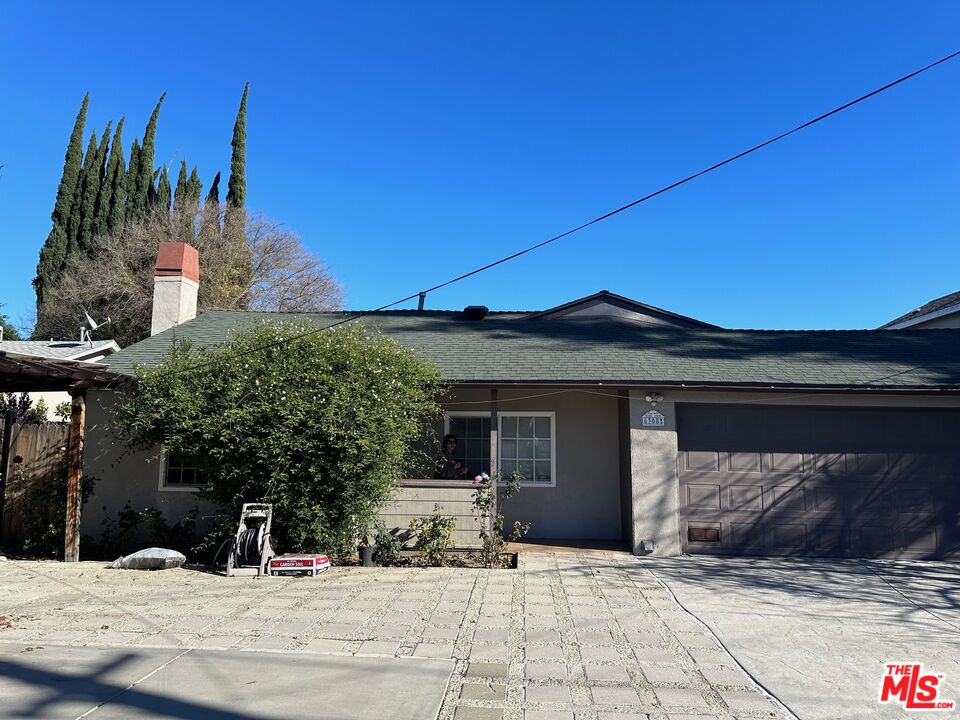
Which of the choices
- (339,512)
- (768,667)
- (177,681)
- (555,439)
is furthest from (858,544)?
(177,681)

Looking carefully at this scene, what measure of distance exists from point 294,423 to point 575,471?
494 centimetres

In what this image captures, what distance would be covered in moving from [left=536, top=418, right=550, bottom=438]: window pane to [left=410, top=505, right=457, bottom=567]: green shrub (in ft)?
8.22

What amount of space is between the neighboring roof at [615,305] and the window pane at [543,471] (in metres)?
4.28

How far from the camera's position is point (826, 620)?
638cm

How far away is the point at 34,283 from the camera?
31.6 meters

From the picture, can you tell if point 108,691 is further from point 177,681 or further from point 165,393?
point 165,393

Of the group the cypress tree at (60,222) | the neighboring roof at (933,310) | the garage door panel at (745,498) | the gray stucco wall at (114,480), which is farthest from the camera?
the cypress tree at (60,222)

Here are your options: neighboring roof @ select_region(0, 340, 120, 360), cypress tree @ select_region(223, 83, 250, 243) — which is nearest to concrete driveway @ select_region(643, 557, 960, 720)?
neighboring roof @ select_region(0, 340, 120, 360)

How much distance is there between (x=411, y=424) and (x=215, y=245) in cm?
2436

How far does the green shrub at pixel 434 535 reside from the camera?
30.1 ft

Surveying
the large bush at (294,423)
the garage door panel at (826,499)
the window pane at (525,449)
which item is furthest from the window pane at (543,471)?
the garage door panel at (826,499)

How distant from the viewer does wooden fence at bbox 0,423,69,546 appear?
1022 cm

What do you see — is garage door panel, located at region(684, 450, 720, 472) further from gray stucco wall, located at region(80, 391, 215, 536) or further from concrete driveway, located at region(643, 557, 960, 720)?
gray stucco wall, located at region(80, 391, 215, 536)

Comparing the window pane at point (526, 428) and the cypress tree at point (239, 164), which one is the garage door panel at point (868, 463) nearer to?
the window pane at point (526, 428)
